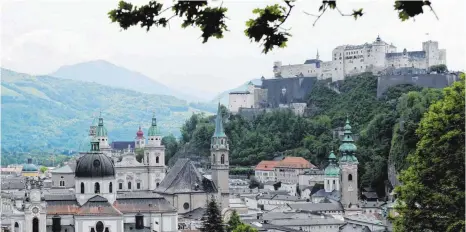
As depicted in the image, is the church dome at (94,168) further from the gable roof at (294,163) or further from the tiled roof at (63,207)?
the gable roof at (294,163)

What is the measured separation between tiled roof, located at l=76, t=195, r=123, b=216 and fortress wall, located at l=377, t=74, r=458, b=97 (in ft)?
175

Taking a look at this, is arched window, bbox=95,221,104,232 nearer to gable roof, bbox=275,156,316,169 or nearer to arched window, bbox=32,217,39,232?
arched window, bbox=32,217,39,232

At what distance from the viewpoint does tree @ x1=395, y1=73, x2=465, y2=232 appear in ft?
70.3

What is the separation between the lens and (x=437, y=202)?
21.7m

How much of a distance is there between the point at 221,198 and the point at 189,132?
52593mm

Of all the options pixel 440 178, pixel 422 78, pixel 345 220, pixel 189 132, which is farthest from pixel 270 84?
pixel 440 178

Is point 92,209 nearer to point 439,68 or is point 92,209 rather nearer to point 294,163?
point 294,163

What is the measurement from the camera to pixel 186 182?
60.9 m

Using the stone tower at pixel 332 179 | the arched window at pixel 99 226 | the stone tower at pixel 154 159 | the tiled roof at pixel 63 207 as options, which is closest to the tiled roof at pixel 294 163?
the stone tower at pixel 332 179

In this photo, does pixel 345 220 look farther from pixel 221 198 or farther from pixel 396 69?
pixel 396 69

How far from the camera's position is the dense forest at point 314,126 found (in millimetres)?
94125

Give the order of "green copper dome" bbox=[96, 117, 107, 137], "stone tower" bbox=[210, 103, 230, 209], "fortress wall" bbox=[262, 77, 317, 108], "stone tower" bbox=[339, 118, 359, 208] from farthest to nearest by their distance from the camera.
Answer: "fortress wall" bbox=[262, 77, 317, 108]
"green copper dome" bbox=[96, 117, 107, 137]
"stone tower" bbox=[339, 118, 359, 208]
"stone tower" bbox=[210, 103, 230, 209]

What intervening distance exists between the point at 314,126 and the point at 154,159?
32.0m

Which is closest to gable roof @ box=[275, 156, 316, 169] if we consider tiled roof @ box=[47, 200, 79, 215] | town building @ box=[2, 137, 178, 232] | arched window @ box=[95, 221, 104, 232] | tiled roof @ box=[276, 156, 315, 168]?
tiled roof @ box=[276, 156, 315, 168]
